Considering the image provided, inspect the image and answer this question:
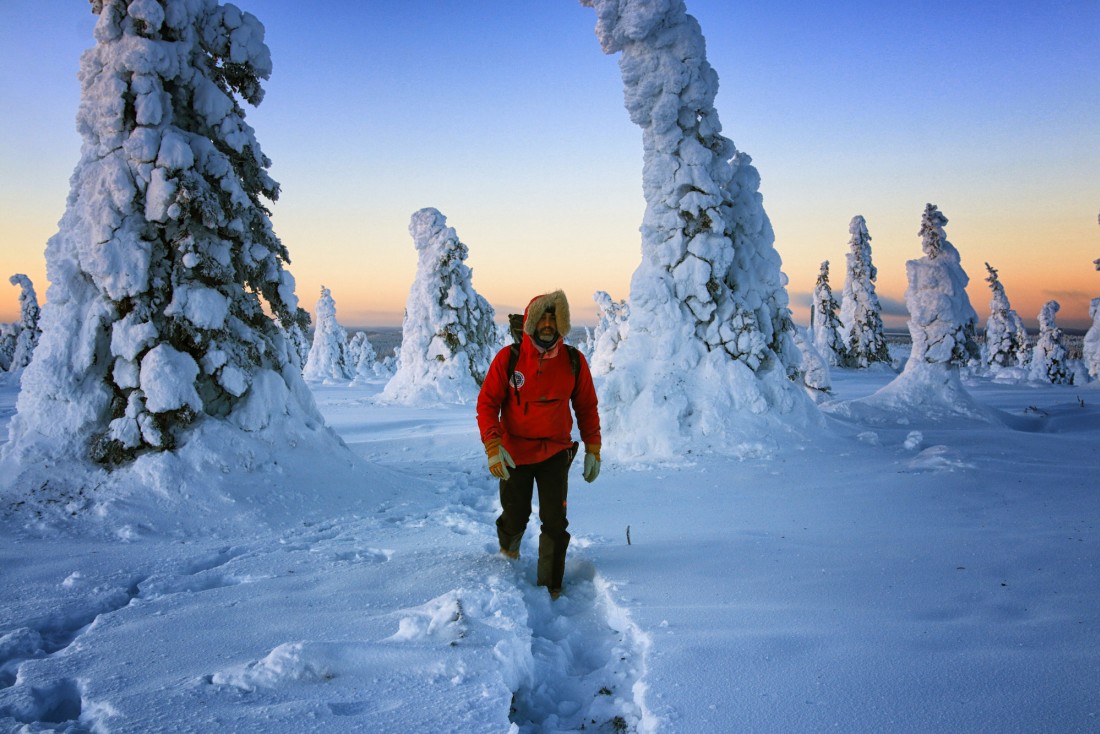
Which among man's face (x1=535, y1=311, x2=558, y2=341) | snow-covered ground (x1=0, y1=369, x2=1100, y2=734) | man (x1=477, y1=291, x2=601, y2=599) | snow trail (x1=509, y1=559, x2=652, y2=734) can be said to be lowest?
snow trail (x1=509, y1=559, x2=652, y2=734)

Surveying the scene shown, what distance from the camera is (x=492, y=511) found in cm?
665

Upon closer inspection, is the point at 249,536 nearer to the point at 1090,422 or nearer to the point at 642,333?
the point at 642,333

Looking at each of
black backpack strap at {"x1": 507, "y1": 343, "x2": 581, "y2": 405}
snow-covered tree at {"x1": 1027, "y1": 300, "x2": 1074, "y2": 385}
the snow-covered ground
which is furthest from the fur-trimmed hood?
snow-covered tree at {"x1": 1027, "y1": 300, "x2": 1074, "y2": 385}

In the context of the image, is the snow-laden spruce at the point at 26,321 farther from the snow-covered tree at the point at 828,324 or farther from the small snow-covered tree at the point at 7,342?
the snow-covered tree at the point at 828,324

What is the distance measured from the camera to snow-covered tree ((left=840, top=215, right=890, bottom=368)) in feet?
A: 124

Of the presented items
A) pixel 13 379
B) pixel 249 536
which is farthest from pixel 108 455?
pixel 13 379

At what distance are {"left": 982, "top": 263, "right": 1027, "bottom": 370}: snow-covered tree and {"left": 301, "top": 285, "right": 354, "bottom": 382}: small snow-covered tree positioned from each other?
48.0m

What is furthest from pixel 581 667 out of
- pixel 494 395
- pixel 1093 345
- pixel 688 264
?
pixel 1093 345

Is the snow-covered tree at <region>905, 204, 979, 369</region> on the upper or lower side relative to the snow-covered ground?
upper

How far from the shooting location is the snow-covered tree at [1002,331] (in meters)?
40.1

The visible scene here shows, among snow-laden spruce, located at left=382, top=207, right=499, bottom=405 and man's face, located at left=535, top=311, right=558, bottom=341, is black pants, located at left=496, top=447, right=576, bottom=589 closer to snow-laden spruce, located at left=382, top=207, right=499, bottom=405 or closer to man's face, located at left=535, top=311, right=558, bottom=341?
man's face, located at left=535, top=311, right=558, bottom=341

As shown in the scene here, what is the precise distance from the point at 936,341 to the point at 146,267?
17305 mm

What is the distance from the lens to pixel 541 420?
4.06m

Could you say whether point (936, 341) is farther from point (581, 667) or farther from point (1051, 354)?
point (1051, 354)
